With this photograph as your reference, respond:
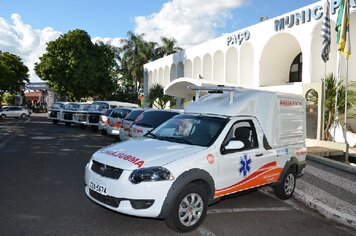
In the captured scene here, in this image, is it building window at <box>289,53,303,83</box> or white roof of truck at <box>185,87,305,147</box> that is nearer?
white roof of truck at <box>185,87,305,147</box>

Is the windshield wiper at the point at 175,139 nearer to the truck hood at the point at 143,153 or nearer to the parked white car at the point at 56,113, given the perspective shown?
the truck hood at the point at 143,153

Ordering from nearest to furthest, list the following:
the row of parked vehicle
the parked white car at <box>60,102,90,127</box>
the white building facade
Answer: the row of parked vehicle < the white building facade < the parked white car at <box>60,102,90,127</box>

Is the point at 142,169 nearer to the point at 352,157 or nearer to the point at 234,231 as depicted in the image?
the point at 234,231

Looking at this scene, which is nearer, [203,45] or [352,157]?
[352,157]

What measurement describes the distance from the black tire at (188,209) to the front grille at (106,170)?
0.86m

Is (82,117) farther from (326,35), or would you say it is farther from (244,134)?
(244,134)

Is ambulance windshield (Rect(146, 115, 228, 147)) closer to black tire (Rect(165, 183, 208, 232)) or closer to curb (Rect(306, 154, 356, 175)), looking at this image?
black tire (Rect(165, 183, 208, 232))

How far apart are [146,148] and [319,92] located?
472 inches

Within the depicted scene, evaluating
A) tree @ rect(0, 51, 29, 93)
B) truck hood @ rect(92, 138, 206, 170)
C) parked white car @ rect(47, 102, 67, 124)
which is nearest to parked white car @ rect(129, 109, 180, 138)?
truck hood @ rect(92, 138, 206, 170)

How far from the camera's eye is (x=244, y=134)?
623cm

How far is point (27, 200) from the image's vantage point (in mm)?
6250

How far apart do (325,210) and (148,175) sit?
3.53 meters

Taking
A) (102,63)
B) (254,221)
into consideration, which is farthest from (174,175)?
(102,63)

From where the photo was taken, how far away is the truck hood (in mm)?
4926
